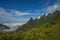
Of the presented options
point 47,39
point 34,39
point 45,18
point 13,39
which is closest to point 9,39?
point 13,39

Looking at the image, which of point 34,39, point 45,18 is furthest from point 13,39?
point 45,18

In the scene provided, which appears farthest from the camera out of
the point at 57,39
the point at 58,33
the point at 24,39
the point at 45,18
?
the point at 45,18

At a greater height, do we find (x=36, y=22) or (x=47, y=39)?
(x=36, y=22)

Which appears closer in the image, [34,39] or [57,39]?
[57,39]

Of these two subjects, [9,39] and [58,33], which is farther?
[58,33]

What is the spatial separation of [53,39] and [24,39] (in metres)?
15.8

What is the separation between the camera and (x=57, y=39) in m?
67.9

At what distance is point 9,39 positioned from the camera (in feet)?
231

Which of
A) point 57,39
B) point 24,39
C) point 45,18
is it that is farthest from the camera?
point 45,18

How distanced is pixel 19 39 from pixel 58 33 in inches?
930

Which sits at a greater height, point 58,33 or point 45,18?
point 45,18

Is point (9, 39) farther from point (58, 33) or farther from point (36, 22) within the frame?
point (36, 22)

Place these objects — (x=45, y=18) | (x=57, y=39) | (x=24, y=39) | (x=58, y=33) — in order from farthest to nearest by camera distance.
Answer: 1. (x=45, y=18)
2. (x=58, y=33)
3. (x=24, y=39)
4. (x=57, y=39)

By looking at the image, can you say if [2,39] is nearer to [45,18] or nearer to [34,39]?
[34,39]
